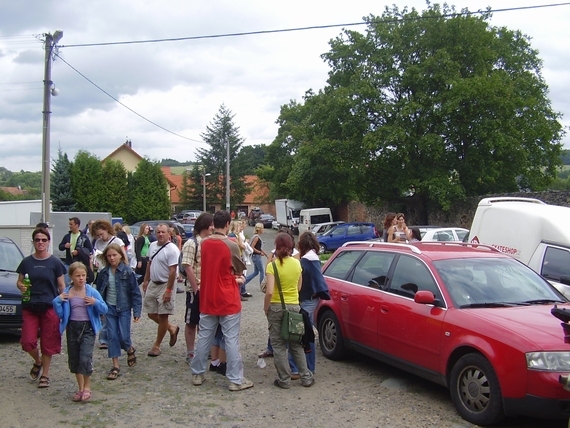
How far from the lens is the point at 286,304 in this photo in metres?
6.57

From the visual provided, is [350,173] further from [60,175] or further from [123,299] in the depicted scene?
[123,299]

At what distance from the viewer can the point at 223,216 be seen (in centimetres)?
654

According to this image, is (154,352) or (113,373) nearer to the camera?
(113,373)

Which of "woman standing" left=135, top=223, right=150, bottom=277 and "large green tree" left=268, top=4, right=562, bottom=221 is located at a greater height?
"large green tree" left=268, top=4, right=562, bottom=221

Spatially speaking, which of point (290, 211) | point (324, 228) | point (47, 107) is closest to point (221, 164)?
point (290, 211)

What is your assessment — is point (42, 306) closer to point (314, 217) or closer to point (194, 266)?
point (194, 266)

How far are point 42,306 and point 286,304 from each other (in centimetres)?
265

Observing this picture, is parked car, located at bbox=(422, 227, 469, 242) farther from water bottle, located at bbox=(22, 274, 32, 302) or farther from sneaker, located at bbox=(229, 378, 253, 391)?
water bottle, located at bbox=(22, 274, 32, 302)

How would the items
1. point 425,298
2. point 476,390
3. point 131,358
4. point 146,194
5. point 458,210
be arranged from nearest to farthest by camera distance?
point 476,390
point 425,298
point 131,358
point 458,210
point 146,194

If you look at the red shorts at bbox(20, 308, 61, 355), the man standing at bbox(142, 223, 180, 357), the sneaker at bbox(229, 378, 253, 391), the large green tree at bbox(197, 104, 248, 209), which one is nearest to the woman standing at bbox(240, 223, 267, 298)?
the man standing at bbox(142, 223, 180, 357)

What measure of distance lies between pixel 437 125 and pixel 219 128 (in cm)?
4923

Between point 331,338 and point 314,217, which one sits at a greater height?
point 314,217

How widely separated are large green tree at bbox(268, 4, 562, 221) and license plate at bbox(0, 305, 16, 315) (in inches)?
946

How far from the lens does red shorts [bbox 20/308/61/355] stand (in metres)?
6.48
